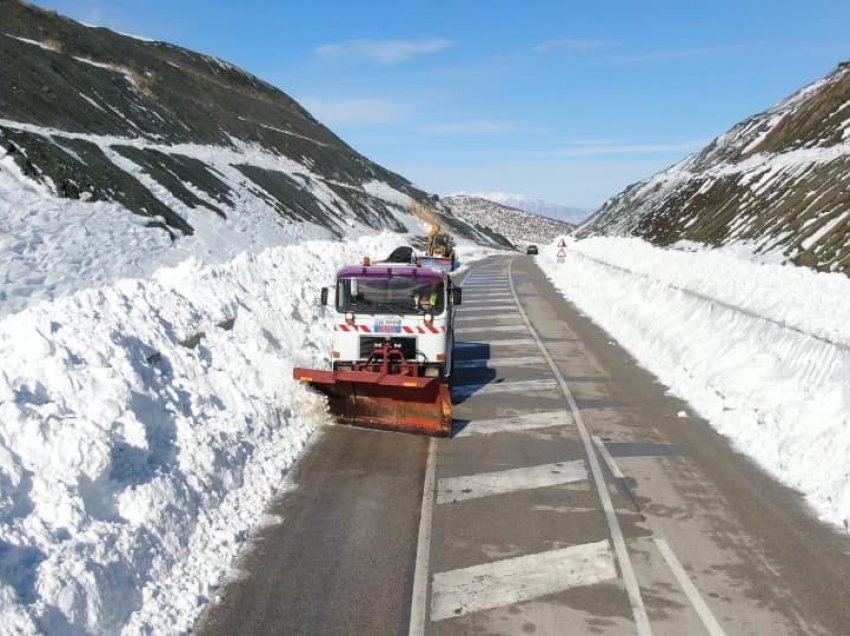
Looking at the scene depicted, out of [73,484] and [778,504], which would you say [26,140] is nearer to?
[73,484]

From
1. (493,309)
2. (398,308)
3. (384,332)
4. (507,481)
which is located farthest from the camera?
(493,309)

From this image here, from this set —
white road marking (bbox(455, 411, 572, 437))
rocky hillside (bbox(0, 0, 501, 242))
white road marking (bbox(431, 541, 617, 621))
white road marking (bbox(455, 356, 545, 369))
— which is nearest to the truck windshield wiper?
white road marking (bbox(455, 411, 572, 437))

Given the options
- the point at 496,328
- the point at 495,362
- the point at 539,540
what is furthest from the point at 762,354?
the point at 496,328

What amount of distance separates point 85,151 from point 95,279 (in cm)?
1336

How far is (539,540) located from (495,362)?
29.7 feet

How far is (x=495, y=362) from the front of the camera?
A: 53.9 ft

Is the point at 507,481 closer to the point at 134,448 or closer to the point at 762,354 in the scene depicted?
the point at 134,448

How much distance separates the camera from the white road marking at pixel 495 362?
52.4 ft

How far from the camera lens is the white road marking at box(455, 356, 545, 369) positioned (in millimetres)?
15985

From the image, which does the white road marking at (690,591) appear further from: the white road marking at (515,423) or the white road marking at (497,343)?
the white road marking at (497,343)

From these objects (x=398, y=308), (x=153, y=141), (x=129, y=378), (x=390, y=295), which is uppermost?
(x=153, y=141)

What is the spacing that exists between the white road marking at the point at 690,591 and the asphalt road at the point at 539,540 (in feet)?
0.06

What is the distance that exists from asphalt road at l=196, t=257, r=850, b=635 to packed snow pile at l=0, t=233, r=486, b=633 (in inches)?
18.0

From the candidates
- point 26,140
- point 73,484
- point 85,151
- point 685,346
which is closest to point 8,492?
point 73,484
